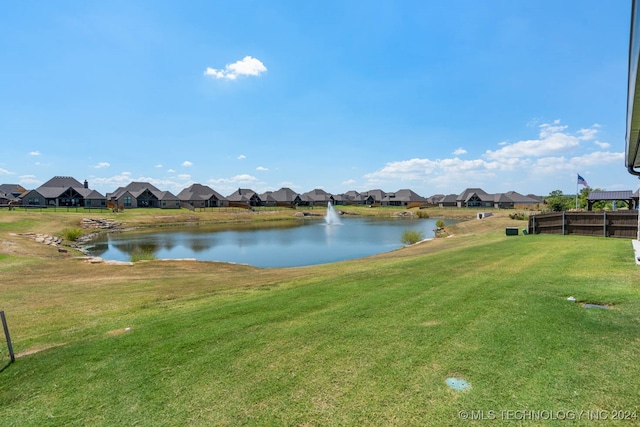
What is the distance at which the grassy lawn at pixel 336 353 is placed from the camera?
13.9 ft

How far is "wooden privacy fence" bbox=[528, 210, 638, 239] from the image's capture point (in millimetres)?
18109

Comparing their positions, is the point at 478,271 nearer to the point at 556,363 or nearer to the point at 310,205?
the point at 556,363

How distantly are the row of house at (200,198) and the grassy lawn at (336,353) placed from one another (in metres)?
84.5

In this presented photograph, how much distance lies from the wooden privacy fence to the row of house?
87610 mm

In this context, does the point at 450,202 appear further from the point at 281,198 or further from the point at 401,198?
the point at 281,198

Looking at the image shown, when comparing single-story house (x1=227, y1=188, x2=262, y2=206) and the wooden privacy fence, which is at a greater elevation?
single-story house (x1=227, y1=188, x2=262, y2=206)

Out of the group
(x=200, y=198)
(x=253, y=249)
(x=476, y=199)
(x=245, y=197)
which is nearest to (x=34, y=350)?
(x=253, y=249)

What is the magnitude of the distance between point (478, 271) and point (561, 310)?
4.51 metres

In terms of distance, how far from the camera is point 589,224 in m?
20.1

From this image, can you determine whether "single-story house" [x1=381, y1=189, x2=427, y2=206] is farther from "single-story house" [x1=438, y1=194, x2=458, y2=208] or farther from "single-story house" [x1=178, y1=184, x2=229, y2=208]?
"single-story house" [x1=178, y1=184, x2=229, y2=208]

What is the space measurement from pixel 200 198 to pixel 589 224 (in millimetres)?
94145

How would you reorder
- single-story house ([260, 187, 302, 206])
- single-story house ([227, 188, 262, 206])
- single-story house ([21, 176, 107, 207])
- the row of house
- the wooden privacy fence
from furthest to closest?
single-story house ([260, 187, 302, 206]) < single-story house ([227, 188, 262, 206]) < the row of house < single-story house ([21, 176, 107, 207]) < the wooden privacy fence

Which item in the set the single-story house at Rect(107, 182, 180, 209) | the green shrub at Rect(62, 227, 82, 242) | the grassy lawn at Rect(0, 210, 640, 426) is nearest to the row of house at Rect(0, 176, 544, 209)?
the single-story house at Rect(107, 182, 180, 209)

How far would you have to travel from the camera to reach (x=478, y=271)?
11672mm
